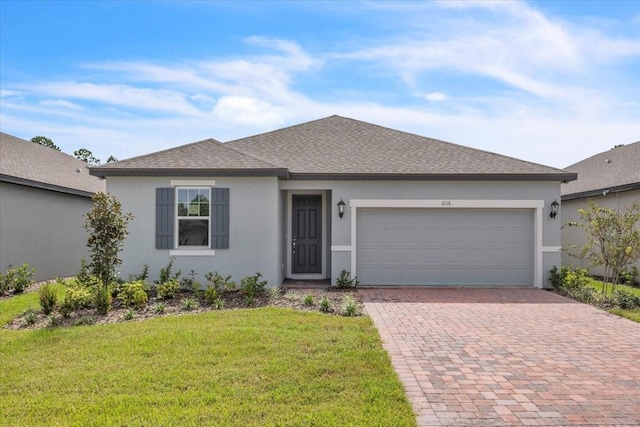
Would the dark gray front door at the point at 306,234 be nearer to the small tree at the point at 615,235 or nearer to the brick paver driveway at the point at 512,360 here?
the brick paver driveway at the point at 512,360

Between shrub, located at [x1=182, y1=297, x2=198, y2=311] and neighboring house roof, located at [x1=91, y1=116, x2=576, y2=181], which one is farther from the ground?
neighboring house roof, located at [x1=91, y1=116, x2=576, y2=181]

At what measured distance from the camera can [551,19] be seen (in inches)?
383

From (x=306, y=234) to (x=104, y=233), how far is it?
18.2ft

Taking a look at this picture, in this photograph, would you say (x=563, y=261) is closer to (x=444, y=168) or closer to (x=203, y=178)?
(x=444, y=168)

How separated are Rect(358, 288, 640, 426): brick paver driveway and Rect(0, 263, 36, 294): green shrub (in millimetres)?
8711

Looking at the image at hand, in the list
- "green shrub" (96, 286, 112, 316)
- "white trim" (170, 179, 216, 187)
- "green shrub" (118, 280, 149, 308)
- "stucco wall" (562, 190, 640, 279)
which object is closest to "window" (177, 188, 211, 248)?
"white trim" (170, 179, 216, 187)

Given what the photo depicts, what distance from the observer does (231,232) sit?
10375mm

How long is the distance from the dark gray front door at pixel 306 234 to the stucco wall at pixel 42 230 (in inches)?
300

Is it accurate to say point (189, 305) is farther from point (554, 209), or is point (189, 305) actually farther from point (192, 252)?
point (554, 209)

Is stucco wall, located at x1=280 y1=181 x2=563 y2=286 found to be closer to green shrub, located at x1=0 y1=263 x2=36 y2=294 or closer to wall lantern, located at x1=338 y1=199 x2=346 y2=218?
wall lantern, located at x1=338 y1=199 x2=346 y2=218

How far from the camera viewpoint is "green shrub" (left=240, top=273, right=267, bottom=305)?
9.36 meters

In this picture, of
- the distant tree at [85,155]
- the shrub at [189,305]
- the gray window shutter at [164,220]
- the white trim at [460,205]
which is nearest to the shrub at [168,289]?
the shrub at [189,305]

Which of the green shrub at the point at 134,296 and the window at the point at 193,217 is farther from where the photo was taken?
the window at the point at 193,217

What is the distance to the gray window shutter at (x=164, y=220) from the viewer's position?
33.6ft
